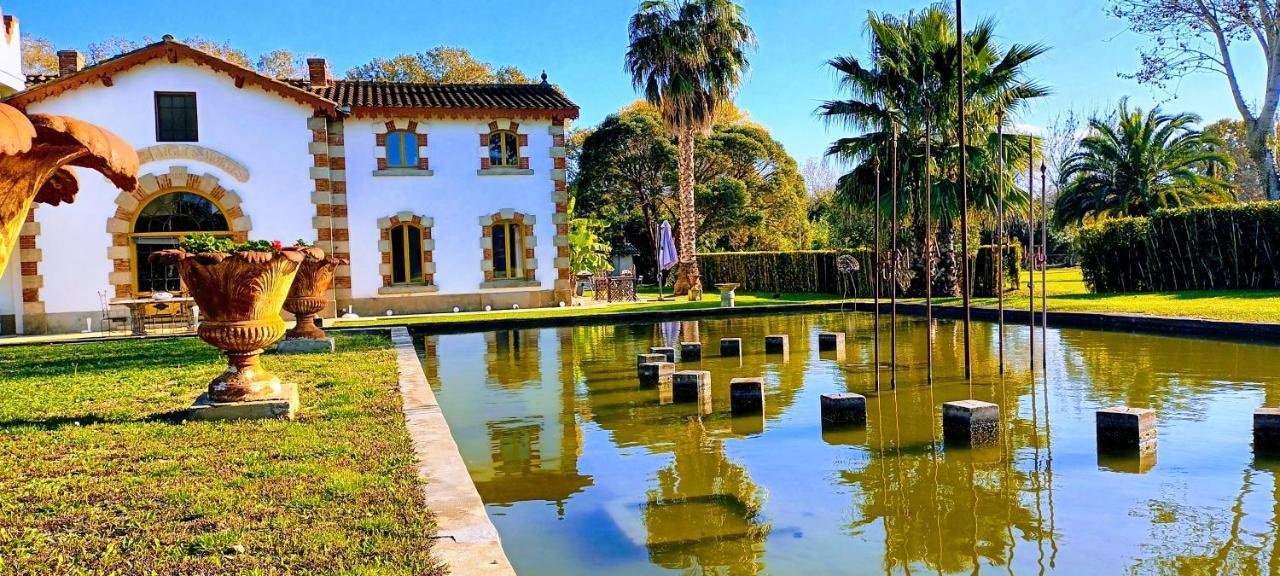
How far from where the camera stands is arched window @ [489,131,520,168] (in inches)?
907

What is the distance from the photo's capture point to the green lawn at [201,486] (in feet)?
12.4

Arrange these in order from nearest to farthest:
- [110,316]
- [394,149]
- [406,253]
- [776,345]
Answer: [776,345] < [110,316] < [394,149] < [406,253]

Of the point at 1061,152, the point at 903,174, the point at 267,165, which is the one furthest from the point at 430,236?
the point at 1061,152

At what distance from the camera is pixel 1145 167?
31797 mm

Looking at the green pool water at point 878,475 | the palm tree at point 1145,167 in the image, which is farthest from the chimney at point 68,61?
the palm tree at point 1145,167

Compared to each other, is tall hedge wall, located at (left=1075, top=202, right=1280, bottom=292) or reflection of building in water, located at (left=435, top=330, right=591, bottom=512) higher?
tall hedge wall, located at (left=1075, top=202, right=1280, bottom=292)

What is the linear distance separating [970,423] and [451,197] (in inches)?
691

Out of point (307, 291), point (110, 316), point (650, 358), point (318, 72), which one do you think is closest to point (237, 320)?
point (650, 358)

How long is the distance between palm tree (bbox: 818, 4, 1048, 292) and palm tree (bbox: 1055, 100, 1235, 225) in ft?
41.2

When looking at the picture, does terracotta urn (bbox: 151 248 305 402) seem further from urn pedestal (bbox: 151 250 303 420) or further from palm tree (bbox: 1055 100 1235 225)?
palm tree (bbox: 1055 100 1235 225)

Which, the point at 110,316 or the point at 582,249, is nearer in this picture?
the point at 110,316

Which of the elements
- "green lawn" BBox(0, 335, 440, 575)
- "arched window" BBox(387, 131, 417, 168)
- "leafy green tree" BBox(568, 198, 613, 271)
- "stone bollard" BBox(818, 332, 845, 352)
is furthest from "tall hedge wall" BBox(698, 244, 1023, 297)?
"green lawn" BBox(0, 335, 440, 575)

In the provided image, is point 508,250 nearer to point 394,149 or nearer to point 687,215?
point 394,149

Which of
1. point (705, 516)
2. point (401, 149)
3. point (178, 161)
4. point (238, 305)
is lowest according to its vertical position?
point (705, 516)
